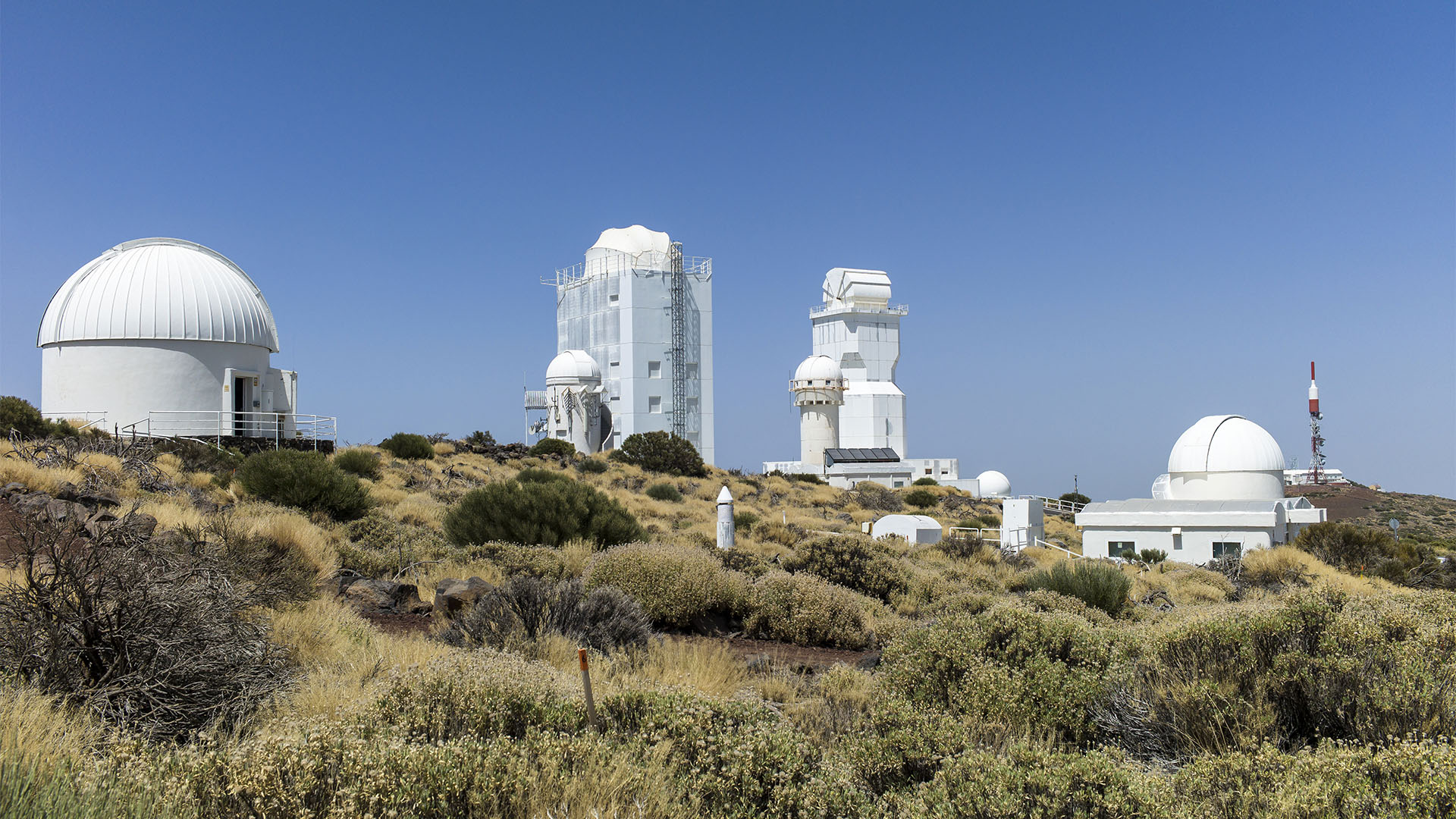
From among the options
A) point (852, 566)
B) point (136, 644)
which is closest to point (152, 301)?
point (852, 566)

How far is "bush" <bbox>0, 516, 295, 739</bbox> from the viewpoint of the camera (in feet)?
14.7

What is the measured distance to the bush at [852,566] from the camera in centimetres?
1187

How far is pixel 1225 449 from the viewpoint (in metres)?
25.7

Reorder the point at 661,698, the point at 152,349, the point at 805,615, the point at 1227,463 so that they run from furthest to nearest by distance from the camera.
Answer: the point at 1227,463 → the point at 152,349 → the point at 805,615 → the point at 661,698

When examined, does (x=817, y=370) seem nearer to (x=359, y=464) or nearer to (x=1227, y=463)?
(x=1227, y=463)

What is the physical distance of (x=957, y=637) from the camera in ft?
20.7

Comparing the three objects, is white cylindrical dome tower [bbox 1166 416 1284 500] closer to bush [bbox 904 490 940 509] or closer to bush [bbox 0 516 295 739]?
bush [bbox 904 490 940 509]

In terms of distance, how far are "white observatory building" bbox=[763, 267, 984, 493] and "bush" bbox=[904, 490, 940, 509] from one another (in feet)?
31.3

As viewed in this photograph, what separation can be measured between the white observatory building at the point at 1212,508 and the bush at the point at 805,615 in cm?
1576

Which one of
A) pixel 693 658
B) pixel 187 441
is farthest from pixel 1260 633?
pixel 187 441

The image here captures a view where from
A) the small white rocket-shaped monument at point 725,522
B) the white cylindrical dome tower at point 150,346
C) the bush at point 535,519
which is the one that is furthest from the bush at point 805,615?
the white cylindrical dome tower at point 150,346

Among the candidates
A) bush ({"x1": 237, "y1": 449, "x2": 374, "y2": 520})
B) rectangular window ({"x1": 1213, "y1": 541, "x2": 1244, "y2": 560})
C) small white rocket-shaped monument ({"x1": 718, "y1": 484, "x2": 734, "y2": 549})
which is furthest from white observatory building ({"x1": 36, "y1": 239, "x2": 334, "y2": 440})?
rectangular window ({"x1": 1213, "y1": 541, "x2": 1244, "y2": 560})

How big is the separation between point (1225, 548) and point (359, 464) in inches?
827

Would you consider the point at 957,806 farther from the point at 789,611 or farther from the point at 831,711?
the point at 789,611
